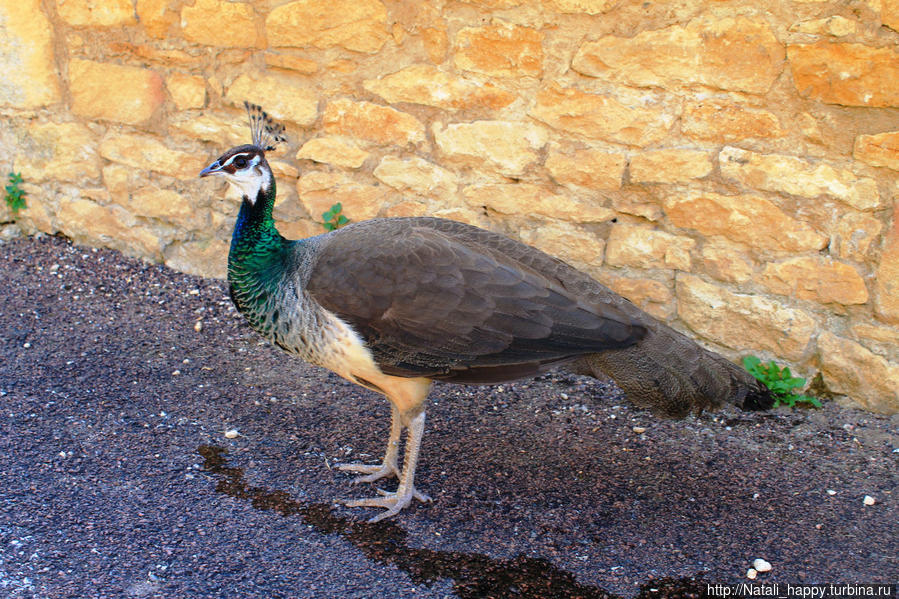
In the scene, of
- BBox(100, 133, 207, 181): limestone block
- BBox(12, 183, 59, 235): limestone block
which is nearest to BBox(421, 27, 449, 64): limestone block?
BBox(100, 133, 207, 181): limestone block

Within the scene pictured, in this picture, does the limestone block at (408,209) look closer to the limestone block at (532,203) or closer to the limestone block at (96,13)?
the limestone block at (532,203)

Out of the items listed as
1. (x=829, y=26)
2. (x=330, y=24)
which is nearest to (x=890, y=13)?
(x=829, y=26)

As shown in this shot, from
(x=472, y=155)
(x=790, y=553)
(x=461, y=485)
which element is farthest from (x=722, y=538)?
(x=472, y=155)

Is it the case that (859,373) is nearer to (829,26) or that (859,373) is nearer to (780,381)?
(780,381)

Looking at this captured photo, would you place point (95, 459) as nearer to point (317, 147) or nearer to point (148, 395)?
point (148, 395)

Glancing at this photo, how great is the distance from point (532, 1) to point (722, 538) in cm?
240

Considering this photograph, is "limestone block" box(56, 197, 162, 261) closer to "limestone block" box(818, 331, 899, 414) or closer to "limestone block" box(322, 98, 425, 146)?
"limestone block" box(322, 98, 425, 146)

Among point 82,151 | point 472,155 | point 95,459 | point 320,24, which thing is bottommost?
point 95,459

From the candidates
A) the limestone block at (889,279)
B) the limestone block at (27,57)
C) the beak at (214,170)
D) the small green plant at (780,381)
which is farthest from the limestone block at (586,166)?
the limestone block at (27,57)

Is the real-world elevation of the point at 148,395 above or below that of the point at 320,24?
below

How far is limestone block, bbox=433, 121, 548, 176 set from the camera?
3998 mm

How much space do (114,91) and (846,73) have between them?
12.4 feet

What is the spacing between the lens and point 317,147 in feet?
14.7

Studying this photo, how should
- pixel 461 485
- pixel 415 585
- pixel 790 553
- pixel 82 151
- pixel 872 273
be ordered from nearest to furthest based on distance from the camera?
pixel 415 585, pixel 790 553, pixel 461 485, pixel 872 273, pixel 82 151
